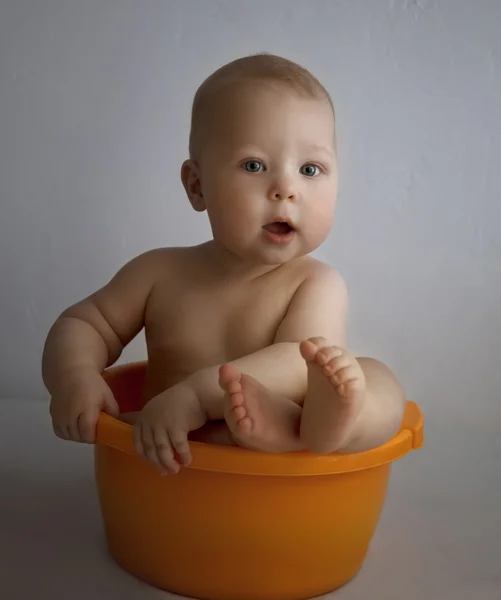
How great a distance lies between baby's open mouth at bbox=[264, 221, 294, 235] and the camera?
30.7 inches

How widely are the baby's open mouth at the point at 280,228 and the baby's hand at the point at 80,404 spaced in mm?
224

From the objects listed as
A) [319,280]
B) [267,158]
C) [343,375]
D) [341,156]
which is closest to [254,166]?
[267,158]

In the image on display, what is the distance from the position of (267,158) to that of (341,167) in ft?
1.64

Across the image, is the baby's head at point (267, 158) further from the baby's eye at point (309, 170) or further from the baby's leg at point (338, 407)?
the baby's leg at point (338, 407)

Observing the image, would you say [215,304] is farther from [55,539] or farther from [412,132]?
[412,132]

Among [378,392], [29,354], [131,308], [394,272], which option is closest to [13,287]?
[29,354]

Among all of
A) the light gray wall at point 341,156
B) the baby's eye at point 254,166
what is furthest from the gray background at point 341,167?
the baby's eye at point 254,166

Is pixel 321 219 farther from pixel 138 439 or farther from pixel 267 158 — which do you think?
pixel 138 439

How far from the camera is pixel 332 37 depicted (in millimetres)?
1207

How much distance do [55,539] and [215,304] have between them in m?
0.30

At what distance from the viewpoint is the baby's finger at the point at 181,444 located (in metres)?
Answer: 0.67

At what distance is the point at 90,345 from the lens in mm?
847

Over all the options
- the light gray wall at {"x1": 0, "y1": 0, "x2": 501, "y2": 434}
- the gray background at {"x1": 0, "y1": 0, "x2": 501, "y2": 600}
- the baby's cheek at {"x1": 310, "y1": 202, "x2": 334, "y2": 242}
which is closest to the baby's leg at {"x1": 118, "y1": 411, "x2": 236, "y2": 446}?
the baby's cheek at {"x1": 310, "y1": 202, "x2": 334, "y2": 242}

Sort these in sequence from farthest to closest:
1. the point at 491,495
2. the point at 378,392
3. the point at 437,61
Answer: the point at 437,61 < the point at 491,495 < the point at 378,392
